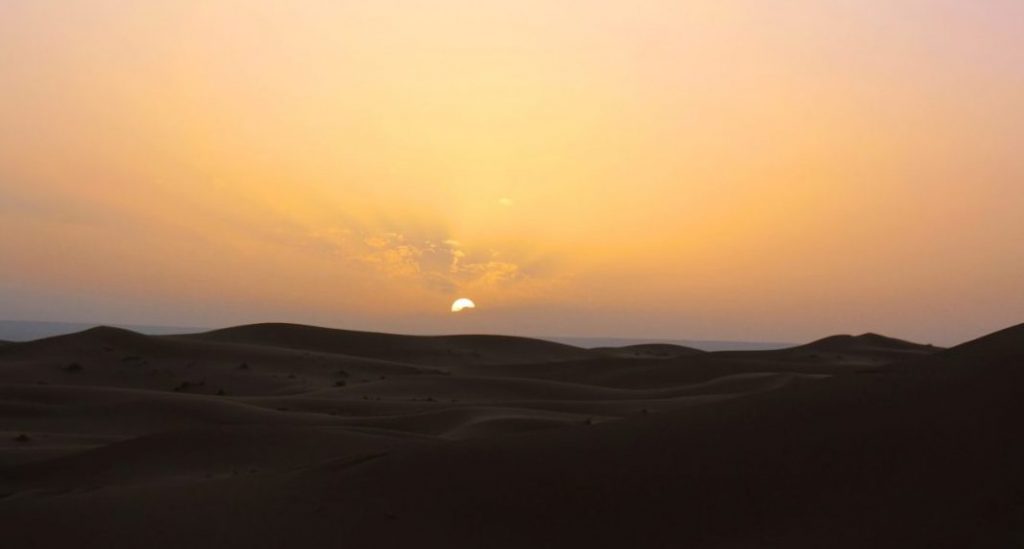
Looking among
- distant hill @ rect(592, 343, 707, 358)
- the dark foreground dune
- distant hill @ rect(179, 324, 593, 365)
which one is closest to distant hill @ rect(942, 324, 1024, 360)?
the dark foreground dune

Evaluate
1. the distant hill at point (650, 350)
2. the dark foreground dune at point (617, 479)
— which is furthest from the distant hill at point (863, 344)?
the dark foreground dune at point (617, 479)

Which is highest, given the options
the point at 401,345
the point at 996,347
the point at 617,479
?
the point at 401,345

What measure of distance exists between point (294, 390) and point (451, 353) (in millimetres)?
10858

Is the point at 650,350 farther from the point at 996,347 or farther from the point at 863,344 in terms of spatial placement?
the point at 996,347

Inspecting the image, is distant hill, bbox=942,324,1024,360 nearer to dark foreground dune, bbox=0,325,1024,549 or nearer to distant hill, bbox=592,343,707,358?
dark foreground dune, bbox=0,325,1024,549

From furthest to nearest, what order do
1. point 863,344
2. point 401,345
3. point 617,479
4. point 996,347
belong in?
point 863,344 → point 401,345 → point 996,347 → point 617,479

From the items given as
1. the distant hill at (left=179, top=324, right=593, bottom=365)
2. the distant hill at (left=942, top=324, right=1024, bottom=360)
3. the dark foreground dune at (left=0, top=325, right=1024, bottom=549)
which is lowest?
the dark foreground dune at (left=0, top=325, right=1024, bottom=549)

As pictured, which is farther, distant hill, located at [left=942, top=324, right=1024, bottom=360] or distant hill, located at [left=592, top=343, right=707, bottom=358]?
distant hill, located at [left=592, top=343, right=707, bottom=358]

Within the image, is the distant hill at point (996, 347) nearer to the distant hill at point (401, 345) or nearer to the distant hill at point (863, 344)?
the distant hill at point (401, 345)

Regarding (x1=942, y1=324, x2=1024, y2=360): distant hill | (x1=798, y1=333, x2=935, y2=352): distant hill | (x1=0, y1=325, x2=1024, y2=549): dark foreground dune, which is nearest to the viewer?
(x1=0, y1=325, x2=1024, y2=549): dark foreground dune

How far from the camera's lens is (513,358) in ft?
105

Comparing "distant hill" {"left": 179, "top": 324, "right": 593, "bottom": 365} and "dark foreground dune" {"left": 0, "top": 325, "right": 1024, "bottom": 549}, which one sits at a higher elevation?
"distant hill" {"left": 179, "top": 324, "right": 593, "bottom": 365}

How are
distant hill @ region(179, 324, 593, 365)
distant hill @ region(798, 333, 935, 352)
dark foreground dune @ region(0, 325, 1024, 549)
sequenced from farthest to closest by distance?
1. distant hill @ region(798, 333, 935, 352)
2. distant hill @ region(179, 324, 593, 365)
3. dark foreground dune @ region(0, 325, 1024, 549)

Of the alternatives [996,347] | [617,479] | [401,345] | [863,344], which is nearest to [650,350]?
[863,344]
